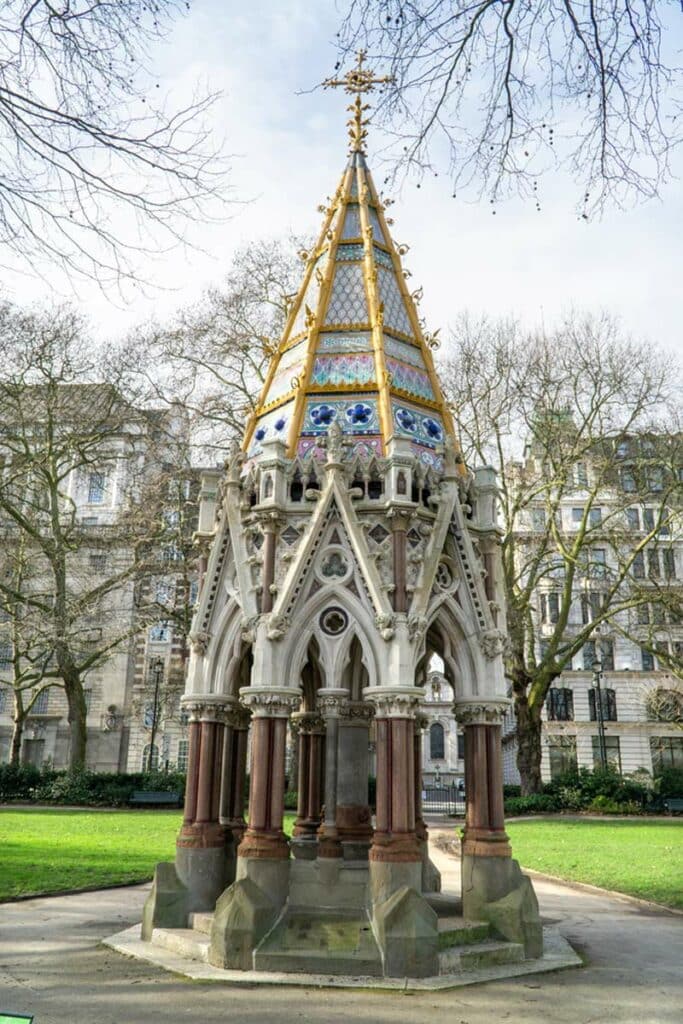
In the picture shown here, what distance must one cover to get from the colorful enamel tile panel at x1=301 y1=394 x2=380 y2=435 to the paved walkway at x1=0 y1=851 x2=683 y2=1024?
6.49m

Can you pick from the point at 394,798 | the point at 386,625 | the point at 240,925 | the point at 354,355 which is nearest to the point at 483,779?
the point at 394,798

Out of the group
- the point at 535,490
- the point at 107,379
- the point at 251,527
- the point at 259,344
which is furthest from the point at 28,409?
the point at 251,527

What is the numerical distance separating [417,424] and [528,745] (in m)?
22.3

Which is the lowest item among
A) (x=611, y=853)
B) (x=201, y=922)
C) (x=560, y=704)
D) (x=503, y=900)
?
(x=611, y=853)

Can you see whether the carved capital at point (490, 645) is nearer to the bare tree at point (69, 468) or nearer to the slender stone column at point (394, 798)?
the slender stone column at point (394, 798)

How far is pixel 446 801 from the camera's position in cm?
3856

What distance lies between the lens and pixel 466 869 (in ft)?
32.3

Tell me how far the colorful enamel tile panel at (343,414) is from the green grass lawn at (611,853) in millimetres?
9090

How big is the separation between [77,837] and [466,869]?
1366 cm

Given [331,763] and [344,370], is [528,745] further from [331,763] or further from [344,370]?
[344,370]

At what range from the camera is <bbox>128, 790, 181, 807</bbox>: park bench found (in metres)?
30.1

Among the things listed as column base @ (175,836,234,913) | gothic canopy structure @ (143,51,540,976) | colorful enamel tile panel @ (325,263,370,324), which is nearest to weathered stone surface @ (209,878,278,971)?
gothic canopy structure @ (143,51,540,976)

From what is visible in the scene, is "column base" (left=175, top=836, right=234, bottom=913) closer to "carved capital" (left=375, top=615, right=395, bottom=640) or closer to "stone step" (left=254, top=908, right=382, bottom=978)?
"stone step" (left=254, top=908, right=382, bottom=978)

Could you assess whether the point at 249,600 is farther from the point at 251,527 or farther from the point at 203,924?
the point at 203,924
